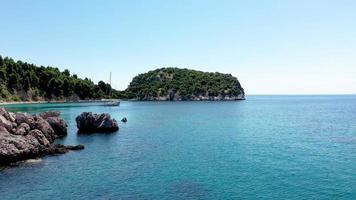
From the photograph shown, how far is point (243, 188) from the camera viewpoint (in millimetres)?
38656

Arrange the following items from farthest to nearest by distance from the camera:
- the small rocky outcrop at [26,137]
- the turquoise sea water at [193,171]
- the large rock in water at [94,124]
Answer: the large rock in water at [94,124] < the small rocky outcrop at [26,137] < the turquoise sea water at [193,171]

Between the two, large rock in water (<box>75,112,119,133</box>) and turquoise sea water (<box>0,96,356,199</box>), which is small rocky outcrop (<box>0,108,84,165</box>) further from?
large rock in water (<box>75,112,119,133</box>)

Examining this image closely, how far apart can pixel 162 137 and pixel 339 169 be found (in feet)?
137

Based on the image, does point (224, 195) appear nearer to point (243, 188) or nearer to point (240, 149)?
point (243, 188)

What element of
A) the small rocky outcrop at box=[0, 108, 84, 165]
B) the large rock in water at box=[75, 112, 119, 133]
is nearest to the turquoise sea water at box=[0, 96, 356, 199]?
the small rocky outcrop at box=[0, 108, 84, 165]

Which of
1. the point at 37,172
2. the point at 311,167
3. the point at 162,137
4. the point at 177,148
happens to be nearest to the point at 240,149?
the point at 177,148

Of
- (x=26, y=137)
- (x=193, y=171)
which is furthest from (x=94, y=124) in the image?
(x=193, y=171)

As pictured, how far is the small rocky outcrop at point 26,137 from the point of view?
5000 cm

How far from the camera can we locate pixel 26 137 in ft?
182

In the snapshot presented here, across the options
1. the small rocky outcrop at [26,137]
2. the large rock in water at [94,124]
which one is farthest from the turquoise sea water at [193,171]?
the large rock in water at [94,124]

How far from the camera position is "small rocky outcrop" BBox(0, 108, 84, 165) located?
50000 millimetres

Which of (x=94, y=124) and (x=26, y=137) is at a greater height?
(x=26, y=137)

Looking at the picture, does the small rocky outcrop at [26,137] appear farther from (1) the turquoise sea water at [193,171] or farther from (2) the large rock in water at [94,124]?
(2) the large rock in water at [94,124]

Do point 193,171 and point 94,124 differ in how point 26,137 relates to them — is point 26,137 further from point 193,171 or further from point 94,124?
point 94,124
